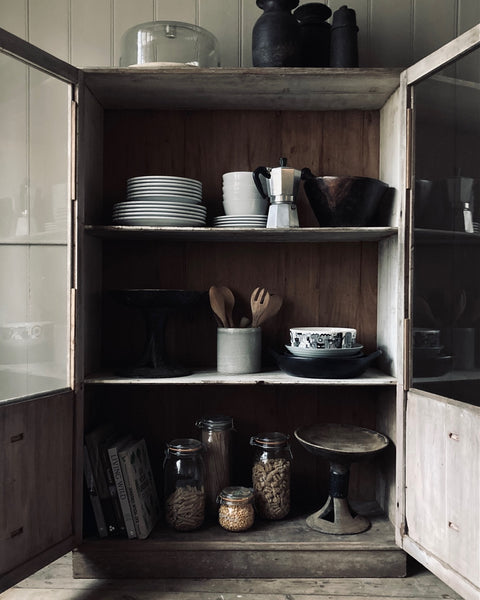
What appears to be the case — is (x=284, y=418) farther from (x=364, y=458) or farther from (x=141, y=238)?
(x=141, y=238)

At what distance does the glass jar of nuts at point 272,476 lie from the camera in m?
1.89

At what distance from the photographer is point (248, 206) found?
1.88m

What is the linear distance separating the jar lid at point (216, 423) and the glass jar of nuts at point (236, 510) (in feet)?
0.72

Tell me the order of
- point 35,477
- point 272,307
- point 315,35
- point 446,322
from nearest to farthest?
point 35,477
point 446,322
point 315,35
point 272,307

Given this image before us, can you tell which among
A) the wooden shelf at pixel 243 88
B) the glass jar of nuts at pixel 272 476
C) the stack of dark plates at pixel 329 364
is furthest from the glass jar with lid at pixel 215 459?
the wooden shelf at pixel 243 88

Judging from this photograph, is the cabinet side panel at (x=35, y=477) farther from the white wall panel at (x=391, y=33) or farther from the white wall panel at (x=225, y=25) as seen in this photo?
the white wall panel at (x=391, y=33)

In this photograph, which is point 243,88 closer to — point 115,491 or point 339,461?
point 339,461

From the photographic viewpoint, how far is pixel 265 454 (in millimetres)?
1906

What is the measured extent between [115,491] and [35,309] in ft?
2.10

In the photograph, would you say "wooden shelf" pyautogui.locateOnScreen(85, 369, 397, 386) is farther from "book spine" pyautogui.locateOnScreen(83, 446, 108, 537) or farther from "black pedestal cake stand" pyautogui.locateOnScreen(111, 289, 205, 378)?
"book spine" pyautogui.locateOnScreen(83, 446, 108, 537)

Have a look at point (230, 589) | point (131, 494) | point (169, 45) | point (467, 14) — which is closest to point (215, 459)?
point (131, 494)

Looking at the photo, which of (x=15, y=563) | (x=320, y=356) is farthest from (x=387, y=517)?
(x=15, y=563)

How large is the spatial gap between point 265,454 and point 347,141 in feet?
3.86

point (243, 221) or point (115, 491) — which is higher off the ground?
point (243, 221)
